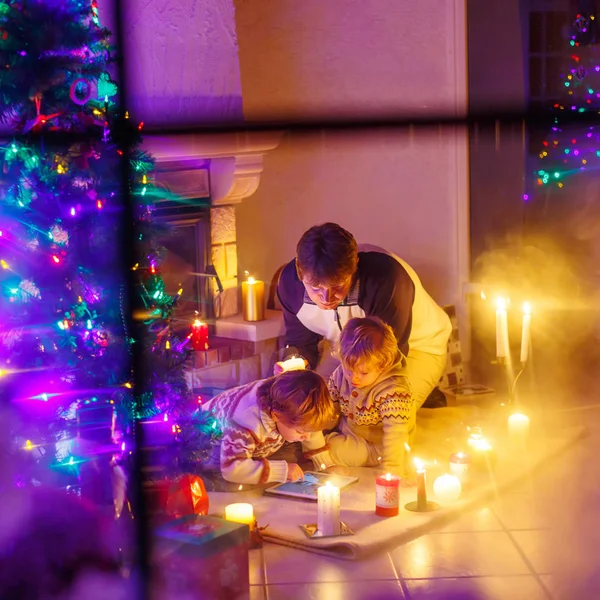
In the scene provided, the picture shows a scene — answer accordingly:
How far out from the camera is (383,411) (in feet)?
8.75

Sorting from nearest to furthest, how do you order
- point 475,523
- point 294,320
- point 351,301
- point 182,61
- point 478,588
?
1. point 478,588
2. point 475,523
3. point 351,301
4. point 294,320
5. point 182,61

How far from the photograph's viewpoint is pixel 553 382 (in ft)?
12.0

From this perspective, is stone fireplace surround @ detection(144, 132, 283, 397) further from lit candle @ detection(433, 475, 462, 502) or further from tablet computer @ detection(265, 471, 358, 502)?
lit candle @ detection(433, 475, 462, 502)

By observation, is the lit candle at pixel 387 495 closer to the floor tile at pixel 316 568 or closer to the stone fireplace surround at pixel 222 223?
Result: the floor tile at pixel 316 568

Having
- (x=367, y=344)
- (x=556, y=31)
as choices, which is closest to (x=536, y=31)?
(x=556, y=31)

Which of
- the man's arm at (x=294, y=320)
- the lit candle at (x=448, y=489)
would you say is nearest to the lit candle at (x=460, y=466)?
the lit candle at (x=448, y=489)

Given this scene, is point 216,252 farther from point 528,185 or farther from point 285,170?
point 528,185

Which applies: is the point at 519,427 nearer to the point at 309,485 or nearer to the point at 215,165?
the point at 309,485

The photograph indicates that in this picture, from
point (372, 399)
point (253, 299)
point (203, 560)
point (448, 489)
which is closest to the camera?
point (203, 560)

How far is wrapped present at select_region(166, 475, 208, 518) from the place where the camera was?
7.54ft

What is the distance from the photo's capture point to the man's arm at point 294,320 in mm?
2947

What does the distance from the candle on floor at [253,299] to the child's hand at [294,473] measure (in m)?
1.01

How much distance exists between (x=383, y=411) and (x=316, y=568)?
64 cm

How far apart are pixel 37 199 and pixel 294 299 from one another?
1.04 metres
